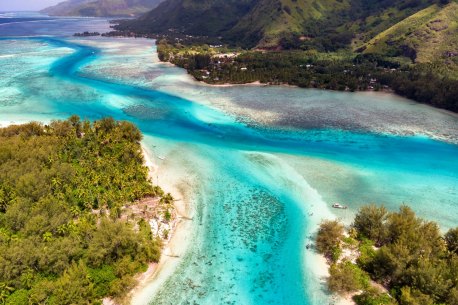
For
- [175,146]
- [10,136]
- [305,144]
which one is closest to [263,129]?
[305,144]

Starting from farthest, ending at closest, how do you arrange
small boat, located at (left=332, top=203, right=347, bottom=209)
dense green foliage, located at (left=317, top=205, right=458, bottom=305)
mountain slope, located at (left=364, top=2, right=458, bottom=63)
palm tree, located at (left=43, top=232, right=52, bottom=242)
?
mountain slope, located at (left=364, top=2, right=458, bottom=63) < small boat, located at (left=332, top=203, right=347, bottom=209) < palm tree, located at (left=43, top=232, right=52, bottom=242) < dense green foliage, located at (left=317, top=205, right=458, bottom=305)

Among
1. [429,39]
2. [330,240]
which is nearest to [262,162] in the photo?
[330,240]

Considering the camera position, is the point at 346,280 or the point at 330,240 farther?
the point at 330,240

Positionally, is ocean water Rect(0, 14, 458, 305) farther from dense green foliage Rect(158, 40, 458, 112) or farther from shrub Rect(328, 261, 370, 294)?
dense green foliage Rect(158, 40, 458, 112)

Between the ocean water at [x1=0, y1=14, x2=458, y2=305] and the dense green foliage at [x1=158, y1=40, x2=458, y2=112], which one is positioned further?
the dense green foliage at [x1=158, y1=40, x2=458, y2=112]

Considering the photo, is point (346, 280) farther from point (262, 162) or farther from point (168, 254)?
point (262, 162)

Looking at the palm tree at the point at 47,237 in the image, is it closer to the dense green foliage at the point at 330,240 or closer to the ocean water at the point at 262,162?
the ocean water at the point at 262,162

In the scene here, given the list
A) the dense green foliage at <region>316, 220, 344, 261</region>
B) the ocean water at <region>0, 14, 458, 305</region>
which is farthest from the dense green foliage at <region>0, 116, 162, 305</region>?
the dense green foliage at <region>316, 220, 344, 261</region>
